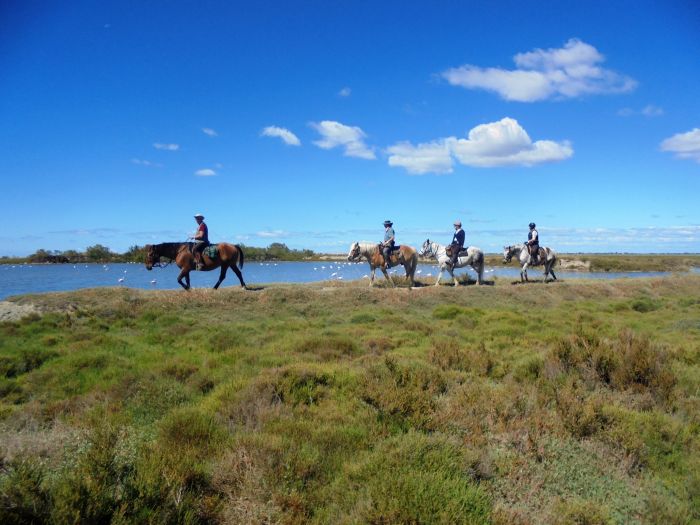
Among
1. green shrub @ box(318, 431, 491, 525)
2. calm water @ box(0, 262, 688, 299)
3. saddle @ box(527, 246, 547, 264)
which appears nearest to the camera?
green shrub @ box(318, 431, 491, 525)

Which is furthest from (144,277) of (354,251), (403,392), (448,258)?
(403,392)

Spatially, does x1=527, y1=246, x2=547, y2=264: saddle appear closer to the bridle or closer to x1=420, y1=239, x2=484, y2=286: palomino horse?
x1=420, y1=239, x2=484, y2=286: palomino horse

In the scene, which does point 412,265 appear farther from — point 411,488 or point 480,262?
point 411,488

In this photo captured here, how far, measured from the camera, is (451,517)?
3.94 m

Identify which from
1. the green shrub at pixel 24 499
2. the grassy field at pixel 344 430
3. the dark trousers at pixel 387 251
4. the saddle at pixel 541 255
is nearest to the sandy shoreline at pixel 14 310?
the grassy field at pixel 344 430

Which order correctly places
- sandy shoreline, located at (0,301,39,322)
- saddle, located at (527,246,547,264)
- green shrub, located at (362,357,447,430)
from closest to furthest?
green shrub, located at (362,357,447,430), sandy shoreline, located at (0,301,39,322), saddle, located at (527,246,547,264)

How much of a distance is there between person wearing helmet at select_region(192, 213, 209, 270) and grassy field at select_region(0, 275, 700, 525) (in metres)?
6.89

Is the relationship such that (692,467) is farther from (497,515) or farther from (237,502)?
(237,502)

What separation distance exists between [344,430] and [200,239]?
15073 millimetres

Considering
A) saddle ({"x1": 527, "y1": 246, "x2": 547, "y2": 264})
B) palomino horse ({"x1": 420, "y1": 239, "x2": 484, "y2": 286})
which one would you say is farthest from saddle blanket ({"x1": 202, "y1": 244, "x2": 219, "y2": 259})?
saddle ({"x1": 527, "y1": 246, "x2": 547, "y2": 264})

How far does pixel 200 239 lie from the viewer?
18922 mm

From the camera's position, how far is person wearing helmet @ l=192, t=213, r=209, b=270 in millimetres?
18891

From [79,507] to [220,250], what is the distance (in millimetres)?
16767

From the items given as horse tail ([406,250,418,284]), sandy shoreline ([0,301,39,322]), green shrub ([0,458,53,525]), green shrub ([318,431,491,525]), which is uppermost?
horse tail ([406,250,418,284])
